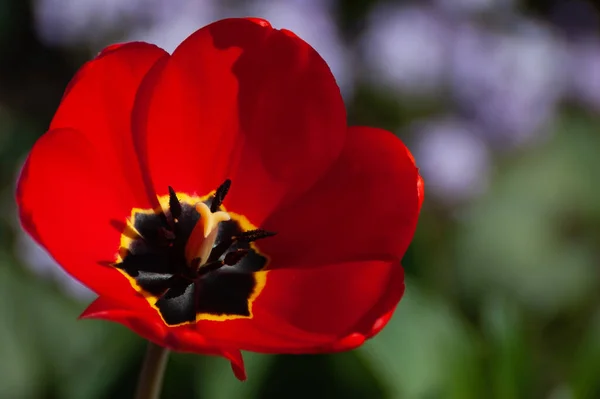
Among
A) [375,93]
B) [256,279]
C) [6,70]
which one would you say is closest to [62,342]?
[256,279]

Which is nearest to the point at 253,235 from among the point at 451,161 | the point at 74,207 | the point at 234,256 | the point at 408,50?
the point at 234,256

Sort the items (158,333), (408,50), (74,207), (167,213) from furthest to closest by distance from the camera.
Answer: (408,50) < (167,213) < (74,207) < (158,333)

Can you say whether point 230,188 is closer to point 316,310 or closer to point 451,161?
point 316,310

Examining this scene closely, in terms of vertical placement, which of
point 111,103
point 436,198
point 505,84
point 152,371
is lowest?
point 436,198

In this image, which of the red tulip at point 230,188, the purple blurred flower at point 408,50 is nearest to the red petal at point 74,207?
the red tulip at point 230,188

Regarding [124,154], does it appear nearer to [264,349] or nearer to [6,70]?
[264,349]

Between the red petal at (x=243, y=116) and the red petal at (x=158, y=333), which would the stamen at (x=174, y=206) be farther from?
the red petal at (x=158, y=333)
